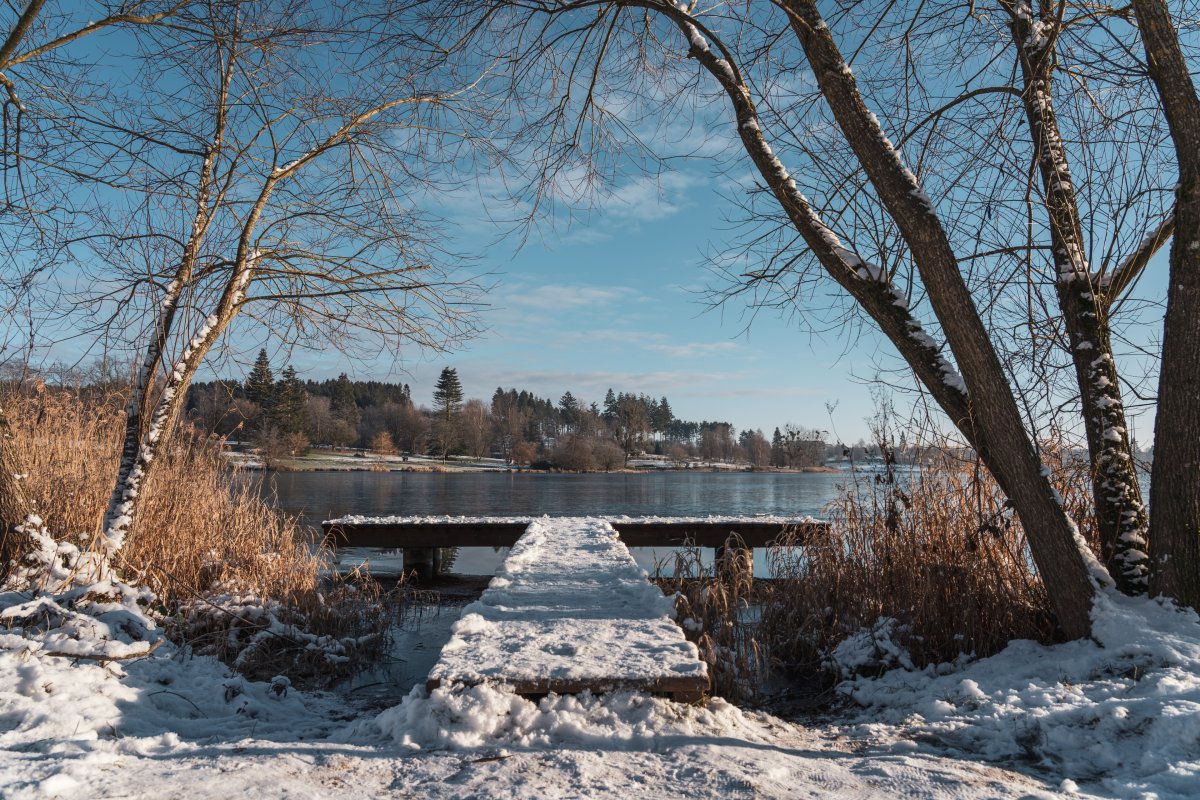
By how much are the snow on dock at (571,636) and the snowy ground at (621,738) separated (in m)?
0.09

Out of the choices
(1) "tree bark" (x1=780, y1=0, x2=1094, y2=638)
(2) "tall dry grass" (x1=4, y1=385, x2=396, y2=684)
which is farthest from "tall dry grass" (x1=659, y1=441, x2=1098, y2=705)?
(2) "tall dry grass" (x1=4, y1=385, x2=396, y2=684)

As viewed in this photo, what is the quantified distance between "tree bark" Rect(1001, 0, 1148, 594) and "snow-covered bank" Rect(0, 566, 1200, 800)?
385 millimetres

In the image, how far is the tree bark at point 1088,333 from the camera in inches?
155

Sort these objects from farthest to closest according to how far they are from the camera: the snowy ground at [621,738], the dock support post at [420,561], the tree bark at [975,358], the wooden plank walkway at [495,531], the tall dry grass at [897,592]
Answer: the dock support post at [420,561], the wooden plank walkway at [495,531], the tall dry grass at [897,592], the tree bark at [975,358], the snowy ground at [621,738]

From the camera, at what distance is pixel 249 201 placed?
17.2ft

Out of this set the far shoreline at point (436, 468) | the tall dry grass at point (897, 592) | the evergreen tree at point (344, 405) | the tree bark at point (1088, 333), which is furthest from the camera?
the evergreen tree at point (344, 405)

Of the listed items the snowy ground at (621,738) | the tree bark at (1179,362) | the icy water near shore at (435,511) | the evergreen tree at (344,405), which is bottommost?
the icy water near shore at (435,511)

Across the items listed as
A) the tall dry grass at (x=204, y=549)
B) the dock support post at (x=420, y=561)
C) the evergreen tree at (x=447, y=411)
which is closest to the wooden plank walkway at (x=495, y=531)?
the dock support post at (x=420, y=561)

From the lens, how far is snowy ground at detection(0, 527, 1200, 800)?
8.07 ft

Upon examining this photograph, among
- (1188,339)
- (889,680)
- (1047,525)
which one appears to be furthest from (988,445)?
(889,680)

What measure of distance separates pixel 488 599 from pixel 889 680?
2.51 metres

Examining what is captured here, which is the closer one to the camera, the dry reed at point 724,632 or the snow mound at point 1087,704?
the snow mound at point 1087,704

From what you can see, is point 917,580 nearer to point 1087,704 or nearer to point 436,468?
point 1087,704

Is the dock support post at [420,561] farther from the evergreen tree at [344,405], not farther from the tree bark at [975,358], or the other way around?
the evergreen tree at [344,405]
